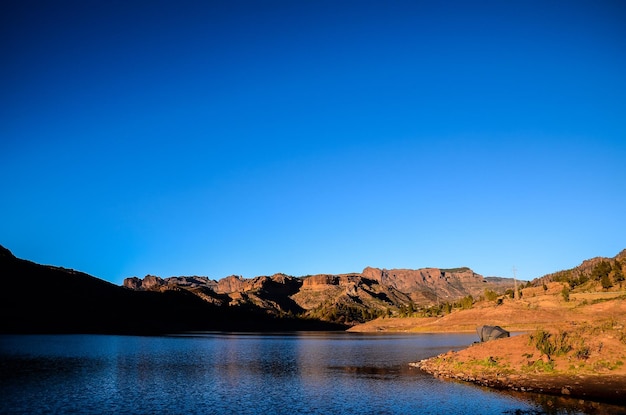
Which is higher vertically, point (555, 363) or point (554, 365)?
point (555, 363)

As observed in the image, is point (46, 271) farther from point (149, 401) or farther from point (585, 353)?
point (585, 353)

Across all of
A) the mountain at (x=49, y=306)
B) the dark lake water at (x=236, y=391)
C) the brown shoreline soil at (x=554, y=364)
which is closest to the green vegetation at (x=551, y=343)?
the brown shoreline soil at (x=554, y=364)

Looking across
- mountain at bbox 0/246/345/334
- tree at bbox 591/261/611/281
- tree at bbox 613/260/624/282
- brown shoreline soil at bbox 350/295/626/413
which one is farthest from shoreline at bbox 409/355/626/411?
mountain at bbox 0/246/345/334

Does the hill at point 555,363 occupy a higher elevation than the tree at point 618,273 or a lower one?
lower

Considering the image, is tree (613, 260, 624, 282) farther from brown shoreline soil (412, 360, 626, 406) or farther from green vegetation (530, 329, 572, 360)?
brown shoreline soil (412, 360, 626, 406)

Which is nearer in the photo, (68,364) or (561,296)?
(68,364)

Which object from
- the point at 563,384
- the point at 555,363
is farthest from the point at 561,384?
the point at 555,363

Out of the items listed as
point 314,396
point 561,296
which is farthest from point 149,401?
point 561,296

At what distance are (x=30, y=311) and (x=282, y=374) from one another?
141262 millimetres

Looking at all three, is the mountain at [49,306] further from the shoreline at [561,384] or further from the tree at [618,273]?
the tree at [618,273]

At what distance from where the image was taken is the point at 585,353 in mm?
40000

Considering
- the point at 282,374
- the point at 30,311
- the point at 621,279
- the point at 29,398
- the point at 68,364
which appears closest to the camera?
the point at 29,398

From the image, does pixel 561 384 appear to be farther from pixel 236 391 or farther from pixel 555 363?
pixel 236 391

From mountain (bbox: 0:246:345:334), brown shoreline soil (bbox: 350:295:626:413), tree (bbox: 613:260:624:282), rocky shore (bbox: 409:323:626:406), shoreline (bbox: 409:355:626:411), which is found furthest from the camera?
mountain (bbox: 0:246:345:334)
